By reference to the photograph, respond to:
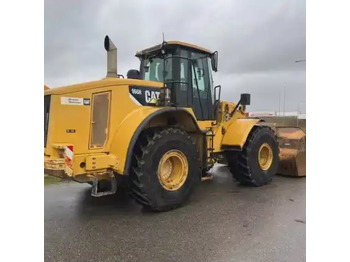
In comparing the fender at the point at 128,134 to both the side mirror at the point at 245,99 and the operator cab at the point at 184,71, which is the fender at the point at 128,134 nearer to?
the operator cab at the point at 184,71

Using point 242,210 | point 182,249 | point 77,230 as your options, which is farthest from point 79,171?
point 242,210

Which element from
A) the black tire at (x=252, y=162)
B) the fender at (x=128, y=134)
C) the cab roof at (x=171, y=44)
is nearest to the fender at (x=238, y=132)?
the black tire at (x=252, y=162)

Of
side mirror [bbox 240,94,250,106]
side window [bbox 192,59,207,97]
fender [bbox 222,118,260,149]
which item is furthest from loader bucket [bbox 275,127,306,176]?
side window [bbox 192,59,207,97]

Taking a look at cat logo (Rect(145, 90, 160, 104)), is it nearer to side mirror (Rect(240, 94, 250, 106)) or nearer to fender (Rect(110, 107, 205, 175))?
fender (Rect(110, 107, 205, 175))

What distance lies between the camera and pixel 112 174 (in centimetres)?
438

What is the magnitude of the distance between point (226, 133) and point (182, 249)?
3.49m

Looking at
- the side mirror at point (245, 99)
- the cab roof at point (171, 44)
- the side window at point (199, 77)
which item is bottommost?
the side mirror at point (245, 99)

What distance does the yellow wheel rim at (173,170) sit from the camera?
188 inches

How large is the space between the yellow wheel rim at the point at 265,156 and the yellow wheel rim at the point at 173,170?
7.96ft

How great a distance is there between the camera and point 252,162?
6.39 meters

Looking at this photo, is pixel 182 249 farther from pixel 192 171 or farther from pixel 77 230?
pixel 192 171

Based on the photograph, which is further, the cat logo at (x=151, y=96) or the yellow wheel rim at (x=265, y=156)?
the yellow wheel rim at (x=265, y=156)

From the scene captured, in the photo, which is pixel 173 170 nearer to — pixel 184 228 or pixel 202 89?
pixel 184 228

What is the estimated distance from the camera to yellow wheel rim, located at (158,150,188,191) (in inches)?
188
